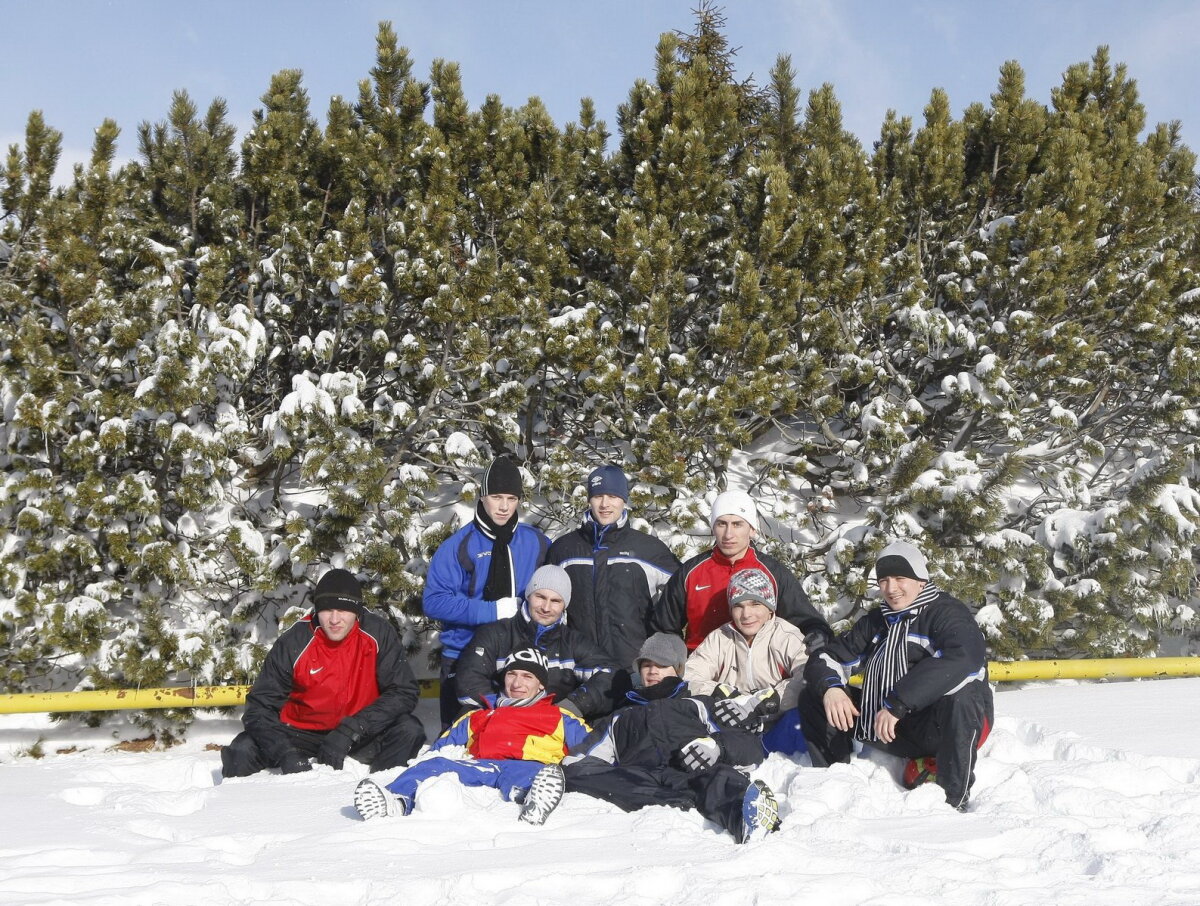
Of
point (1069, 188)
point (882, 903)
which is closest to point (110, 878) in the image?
point (882, 903)

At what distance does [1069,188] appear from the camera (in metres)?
6.98

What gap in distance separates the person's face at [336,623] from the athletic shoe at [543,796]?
1651mm

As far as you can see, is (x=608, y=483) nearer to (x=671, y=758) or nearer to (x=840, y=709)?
(x=671, y=758)

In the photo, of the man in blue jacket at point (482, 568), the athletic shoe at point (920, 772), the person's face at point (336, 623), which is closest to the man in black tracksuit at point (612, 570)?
the man in blue jacket at point (482, 568)

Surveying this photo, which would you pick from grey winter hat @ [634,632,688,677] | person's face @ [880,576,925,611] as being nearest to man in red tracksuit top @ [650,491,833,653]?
grey winter hat @ [634,632,688,677]

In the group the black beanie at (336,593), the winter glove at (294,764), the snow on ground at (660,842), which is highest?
the black beanie at (336,593)

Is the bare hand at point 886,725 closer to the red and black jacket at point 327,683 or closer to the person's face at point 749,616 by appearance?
the person's face at point 749,616

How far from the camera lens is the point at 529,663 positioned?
14.7 ft

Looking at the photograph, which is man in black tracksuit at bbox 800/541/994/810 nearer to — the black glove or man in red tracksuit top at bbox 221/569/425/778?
the black glove

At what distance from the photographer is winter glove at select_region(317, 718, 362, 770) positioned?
4.66 m

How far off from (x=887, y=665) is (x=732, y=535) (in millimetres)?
1057

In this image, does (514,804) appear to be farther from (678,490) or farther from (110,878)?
(678,490)

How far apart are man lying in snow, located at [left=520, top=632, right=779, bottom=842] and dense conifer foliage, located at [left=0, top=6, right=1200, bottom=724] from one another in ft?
6.07

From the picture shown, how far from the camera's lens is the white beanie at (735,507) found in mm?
4965
